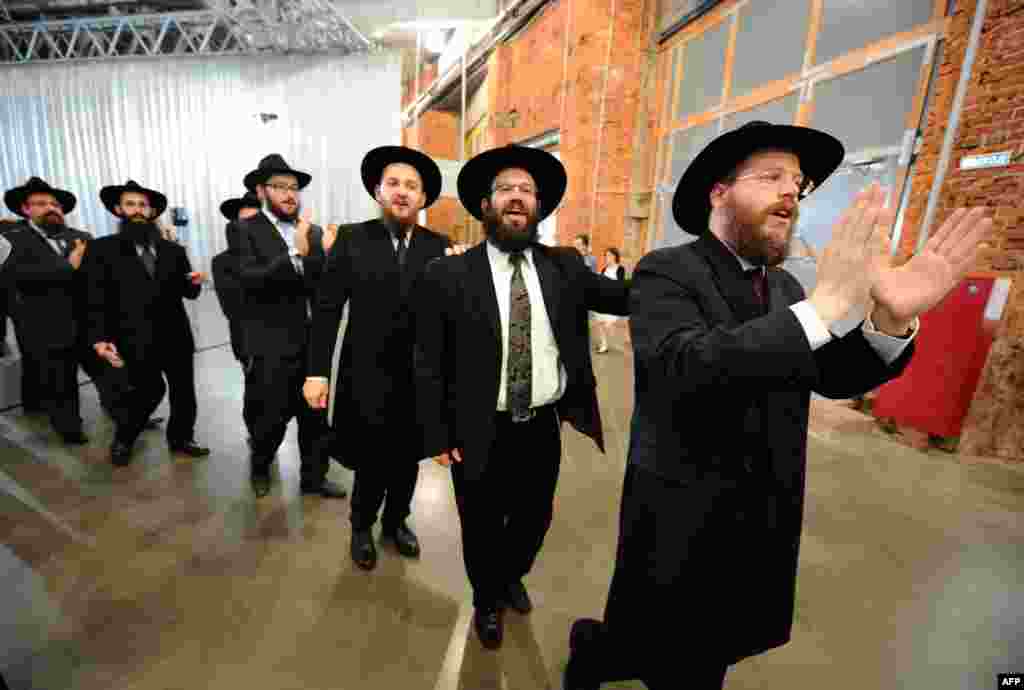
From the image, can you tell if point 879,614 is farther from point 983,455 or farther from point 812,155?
point 983,455

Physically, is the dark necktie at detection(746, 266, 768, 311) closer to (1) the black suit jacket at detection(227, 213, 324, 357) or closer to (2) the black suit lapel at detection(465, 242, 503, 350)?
(2) the black suit lapel at detection(465, 242, 503, 350)

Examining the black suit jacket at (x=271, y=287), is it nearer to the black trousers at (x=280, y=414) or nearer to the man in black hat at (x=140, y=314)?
the black trousers at (x=280, y=414)

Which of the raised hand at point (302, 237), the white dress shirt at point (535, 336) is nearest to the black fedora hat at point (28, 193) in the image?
the raised hand at point (302, 237)

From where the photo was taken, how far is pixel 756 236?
1.23 metres

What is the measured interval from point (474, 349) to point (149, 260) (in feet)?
10.1

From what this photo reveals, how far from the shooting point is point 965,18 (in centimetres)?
428

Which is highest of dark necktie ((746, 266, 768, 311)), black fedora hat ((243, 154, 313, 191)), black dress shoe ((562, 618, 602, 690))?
black fedora hat ((243, 154, 313, 191))

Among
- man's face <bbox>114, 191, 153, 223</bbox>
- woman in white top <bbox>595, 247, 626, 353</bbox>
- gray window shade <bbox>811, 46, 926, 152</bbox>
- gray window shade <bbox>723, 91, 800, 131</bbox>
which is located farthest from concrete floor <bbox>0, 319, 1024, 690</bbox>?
gray window shade <bbox>723, 91, 800, 131</bbox>

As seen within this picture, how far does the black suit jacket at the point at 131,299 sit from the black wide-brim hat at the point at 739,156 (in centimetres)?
374

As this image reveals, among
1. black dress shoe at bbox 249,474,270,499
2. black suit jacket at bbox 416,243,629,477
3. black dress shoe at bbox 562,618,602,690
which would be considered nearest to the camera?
black dress shoe at bbox 562,618,602,690

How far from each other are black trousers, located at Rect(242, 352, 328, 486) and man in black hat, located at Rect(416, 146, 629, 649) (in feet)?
4.52

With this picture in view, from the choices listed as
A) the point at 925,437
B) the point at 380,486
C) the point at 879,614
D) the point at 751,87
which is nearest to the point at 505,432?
the point at 380,486

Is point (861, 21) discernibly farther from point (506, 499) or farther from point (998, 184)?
point (506, 499)

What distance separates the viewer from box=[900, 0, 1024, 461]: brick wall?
3.96 metres
